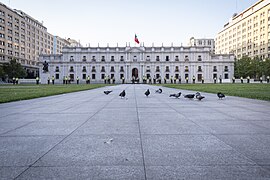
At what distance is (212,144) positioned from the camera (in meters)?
3.33

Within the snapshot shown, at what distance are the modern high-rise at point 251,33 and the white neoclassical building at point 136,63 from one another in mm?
13770

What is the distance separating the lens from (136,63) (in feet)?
240


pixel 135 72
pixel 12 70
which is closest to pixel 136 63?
pixel 135 72

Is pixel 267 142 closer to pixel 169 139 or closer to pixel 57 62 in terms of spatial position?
pixel 169 139

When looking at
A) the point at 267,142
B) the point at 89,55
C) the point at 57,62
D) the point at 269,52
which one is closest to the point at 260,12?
the point at 269,52

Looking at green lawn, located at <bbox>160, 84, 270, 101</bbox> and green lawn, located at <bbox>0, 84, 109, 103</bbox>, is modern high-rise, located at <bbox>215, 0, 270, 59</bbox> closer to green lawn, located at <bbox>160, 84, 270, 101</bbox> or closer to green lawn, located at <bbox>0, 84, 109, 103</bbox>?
green lawn, located at <bbox>160, 84, 270, 101</bbox>

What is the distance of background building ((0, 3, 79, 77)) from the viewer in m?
63.9

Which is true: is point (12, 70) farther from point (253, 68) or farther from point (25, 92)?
point (253, 68)

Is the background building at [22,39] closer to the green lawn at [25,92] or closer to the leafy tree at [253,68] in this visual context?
the green lawn at [25,92]

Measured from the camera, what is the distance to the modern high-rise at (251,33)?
70.2 meters

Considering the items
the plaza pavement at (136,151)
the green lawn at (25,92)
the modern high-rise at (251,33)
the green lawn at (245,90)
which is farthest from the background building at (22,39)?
the modern high-rise at (251,33)

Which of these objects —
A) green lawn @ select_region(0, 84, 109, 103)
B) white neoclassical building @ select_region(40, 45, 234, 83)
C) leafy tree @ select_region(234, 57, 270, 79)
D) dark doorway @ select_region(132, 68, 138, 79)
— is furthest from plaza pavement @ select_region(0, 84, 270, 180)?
dark doorway @ select_region(132, 68, 138, 79)

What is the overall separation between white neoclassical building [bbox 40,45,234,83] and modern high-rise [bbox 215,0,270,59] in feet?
45.2

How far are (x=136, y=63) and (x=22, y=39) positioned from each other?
144 feet
